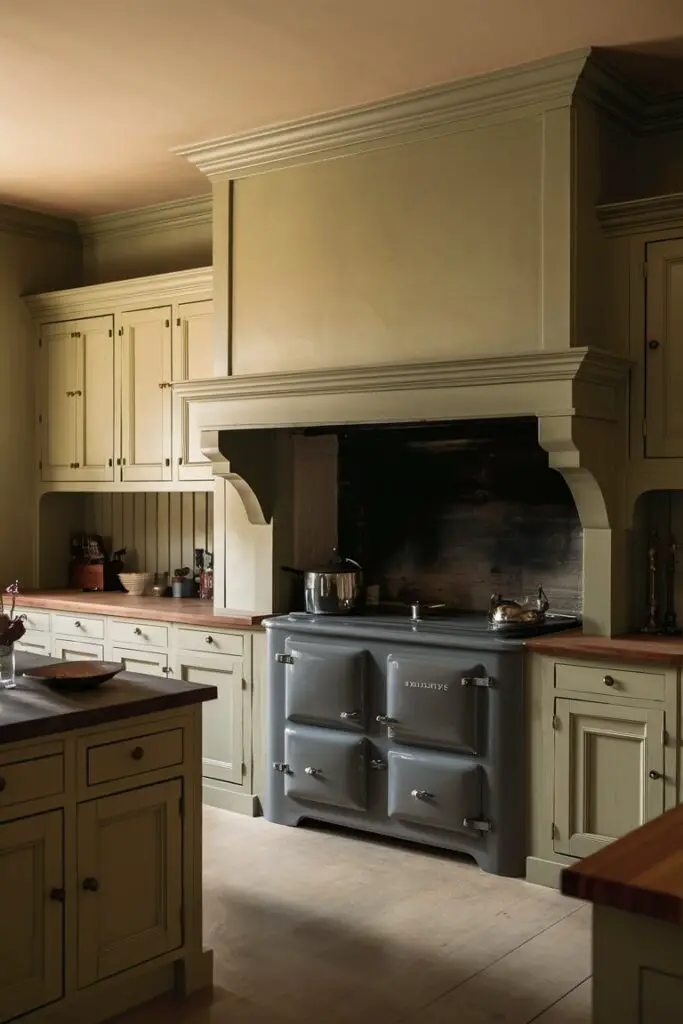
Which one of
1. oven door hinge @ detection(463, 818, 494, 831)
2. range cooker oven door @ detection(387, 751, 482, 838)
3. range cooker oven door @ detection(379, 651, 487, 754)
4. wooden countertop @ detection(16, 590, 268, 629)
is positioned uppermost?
wooden countertop @ detection(16, 590, 268, 629)

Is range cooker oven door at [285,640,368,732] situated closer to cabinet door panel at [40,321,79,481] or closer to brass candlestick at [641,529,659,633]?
brass candlestick at [641,529,659,633]

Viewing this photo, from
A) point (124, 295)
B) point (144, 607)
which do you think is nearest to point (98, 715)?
point (144, 607)

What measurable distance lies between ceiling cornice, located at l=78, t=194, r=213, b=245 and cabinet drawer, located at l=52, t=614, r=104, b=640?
209 cm

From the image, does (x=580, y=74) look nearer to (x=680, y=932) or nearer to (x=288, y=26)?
(x=288, y=26)

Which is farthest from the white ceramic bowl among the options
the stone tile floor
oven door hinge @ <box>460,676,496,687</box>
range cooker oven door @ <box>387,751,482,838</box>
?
oven door hinge @ <box>460,676,496,687</box>

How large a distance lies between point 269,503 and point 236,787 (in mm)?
1239

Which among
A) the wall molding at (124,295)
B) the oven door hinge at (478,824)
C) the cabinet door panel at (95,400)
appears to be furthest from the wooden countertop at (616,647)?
the cabinet door panel at (95,400)

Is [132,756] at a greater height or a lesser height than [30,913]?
greater

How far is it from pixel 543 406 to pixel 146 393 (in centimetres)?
237

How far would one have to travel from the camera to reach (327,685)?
434 centimetres

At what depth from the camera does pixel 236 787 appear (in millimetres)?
4723

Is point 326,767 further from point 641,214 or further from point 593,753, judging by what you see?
point 641,214

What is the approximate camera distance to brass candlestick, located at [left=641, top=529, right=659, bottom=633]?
4074 millimetres

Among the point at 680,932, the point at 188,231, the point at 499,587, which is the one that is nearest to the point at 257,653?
the point at 499,587
